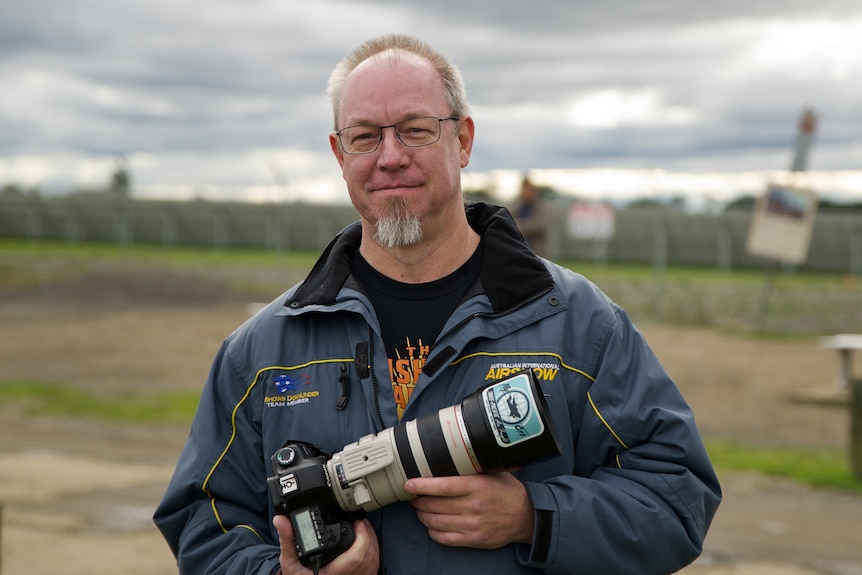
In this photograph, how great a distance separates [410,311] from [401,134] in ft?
1.69

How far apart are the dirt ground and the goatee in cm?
376

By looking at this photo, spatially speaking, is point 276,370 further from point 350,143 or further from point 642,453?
point 642,453

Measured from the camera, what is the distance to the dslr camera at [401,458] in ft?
7.95

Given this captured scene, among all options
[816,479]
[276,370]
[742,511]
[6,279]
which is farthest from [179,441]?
[6,279]

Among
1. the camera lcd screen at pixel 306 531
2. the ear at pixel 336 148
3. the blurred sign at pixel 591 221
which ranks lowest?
the blurred sign at pixel 591 221

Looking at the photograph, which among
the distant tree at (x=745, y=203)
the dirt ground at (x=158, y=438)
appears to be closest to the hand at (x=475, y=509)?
the dirt ground at (x=158, y=438)

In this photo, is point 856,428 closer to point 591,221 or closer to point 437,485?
point 437,485

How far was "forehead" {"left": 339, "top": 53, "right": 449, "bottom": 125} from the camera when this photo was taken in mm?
2785

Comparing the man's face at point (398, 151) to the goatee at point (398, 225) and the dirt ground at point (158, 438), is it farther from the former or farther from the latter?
the dirt ground at point (158, 438)

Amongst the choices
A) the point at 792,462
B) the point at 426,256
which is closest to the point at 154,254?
the point at 792,462

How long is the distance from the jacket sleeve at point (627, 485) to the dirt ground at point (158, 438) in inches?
134

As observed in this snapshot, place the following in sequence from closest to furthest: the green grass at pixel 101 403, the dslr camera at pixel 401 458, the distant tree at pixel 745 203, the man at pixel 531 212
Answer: the dslr camera at pixel 401 458 < the green grass at pixel 101 403 < the man at pixel 531 212 < the distant tree at pixel 745 203

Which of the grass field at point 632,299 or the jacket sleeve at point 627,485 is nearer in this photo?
the jacket sleeve at point 627,485

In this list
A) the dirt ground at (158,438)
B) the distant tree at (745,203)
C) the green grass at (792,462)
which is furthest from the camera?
the distant tree at (745,203)
